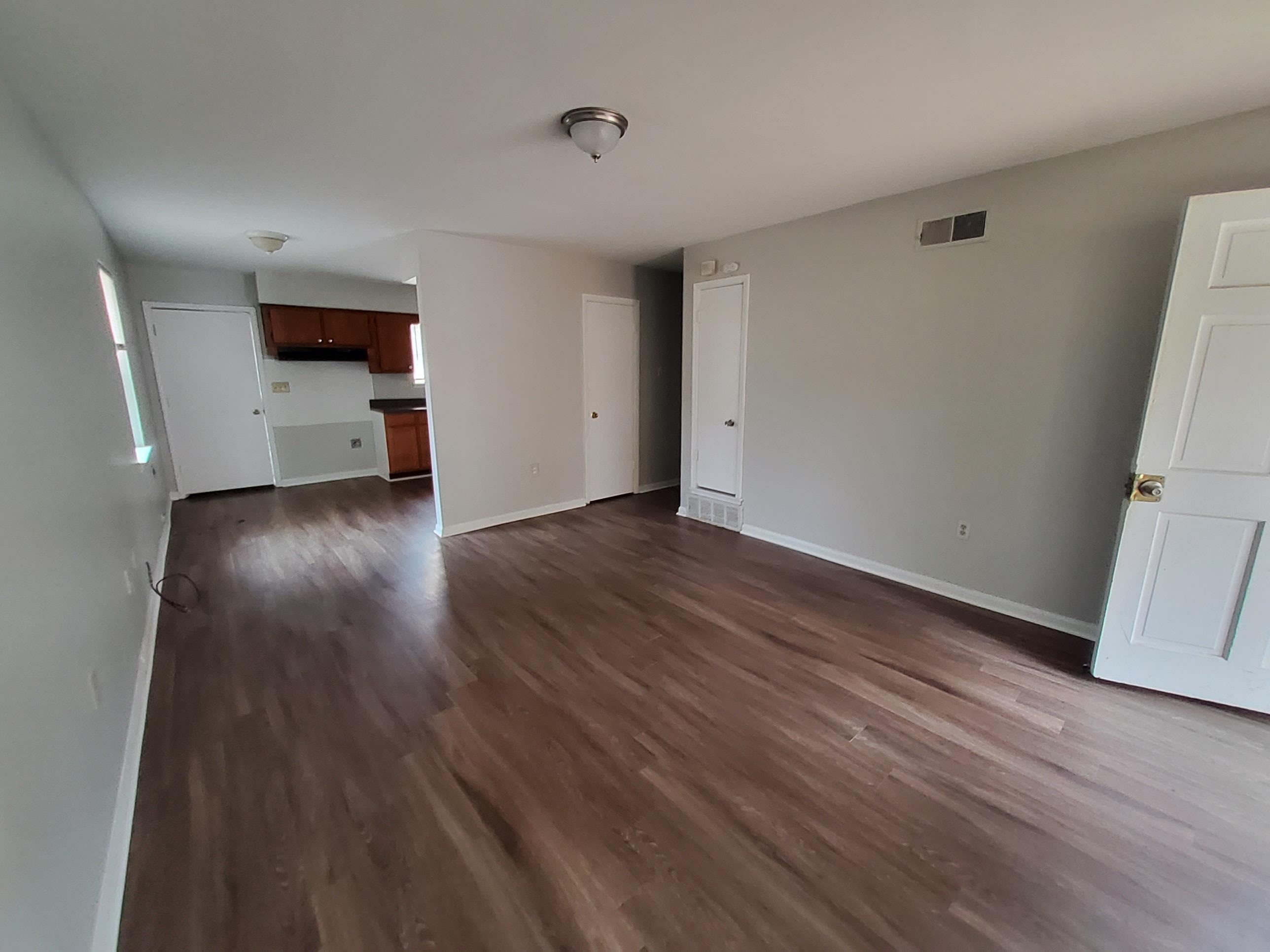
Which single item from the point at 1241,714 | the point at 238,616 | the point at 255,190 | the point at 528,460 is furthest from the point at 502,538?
the point at 1241,714

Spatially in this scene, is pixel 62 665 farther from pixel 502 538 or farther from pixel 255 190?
pixel 502 538

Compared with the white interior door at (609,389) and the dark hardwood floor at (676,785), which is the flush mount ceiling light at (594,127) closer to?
the dark hardwood floor at (676,785)

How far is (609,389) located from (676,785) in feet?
13.2

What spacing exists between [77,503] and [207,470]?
4.71m

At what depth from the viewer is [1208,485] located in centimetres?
208

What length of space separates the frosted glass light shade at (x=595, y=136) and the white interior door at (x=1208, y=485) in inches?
90.0

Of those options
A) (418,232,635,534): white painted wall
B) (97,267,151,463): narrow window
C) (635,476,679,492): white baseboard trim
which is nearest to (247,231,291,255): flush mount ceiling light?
(97,267,151,463): narrow window

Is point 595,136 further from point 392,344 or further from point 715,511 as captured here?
point 392,344

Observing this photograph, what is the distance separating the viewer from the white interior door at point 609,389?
503 centimetres

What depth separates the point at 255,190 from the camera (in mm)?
2859

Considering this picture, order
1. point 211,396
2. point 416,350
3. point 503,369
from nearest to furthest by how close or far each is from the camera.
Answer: point 503,369 → point 211,396 → point 416,350

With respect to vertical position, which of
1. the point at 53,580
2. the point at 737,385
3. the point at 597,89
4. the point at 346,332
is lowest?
the point at 53,580

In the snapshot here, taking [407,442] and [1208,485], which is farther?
[407,442]

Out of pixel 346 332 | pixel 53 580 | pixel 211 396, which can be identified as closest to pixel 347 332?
pixel 346 332
